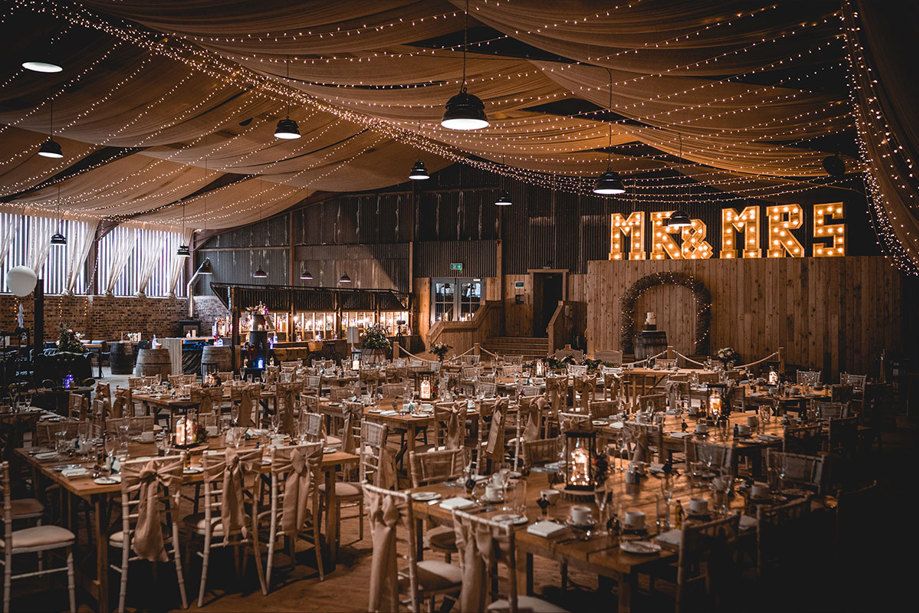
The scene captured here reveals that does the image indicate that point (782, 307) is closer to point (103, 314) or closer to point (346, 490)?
point (346, 490)

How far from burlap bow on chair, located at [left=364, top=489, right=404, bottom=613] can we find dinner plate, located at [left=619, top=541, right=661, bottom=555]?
108 cm

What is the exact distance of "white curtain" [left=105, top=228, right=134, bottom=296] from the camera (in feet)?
79.9

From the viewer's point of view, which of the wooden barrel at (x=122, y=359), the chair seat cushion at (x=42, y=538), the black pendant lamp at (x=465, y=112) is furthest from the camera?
the wooden barrel at (x=122, y=359)

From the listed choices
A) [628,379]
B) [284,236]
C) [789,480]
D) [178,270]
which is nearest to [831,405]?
[789,480]

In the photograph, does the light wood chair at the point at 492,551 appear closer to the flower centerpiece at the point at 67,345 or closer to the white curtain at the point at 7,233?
the flower centerpiece at the point at 67,345

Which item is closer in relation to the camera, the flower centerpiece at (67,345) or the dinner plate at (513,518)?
the dinner plate at (513,518)

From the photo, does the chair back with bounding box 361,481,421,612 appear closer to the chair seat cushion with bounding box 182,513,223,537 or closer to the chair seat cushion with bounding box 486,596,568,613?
the chair seat cushion with bounding box 486,596,568,613

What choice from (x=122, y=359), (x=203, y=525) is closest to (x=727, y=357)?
(x=203, y=525)

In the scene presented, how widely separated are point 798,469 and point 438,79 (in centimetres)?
572

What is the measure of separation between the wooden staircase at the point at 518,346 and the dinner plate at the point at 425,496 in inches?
601

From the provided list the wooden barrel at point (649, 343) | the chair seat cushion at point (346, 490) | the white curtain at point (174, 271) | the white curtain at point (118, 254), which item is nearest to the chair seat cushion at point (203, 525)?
the chair seat cushion at point (346, 490)

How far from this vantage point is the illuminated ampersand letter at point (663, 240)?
61.7 feet

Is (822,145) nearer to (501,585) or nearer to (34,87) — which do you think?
(501,585)

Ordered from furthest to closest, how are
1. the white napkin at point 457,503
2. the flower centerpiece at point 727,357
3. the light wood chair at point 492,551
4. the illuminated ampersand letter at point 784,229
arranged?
1. the illuminated ampersand letter at point 784,229
2. the flower centerpiece at point 727,357
3. the white napkin at point 457,503
4. the light wood chair at point 492,551
